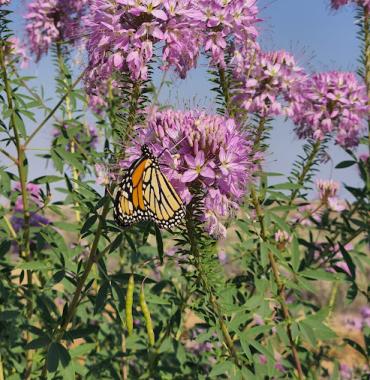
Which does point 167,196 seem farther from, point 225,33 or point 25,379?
point 25,379

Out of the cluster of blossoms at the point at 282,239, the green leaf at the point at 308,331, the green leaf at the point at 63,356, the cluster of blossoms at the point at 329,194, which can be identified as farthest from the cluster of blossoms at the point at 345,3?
the green leaf at the point at 63,356

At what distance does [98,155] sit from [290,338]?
6.59ft

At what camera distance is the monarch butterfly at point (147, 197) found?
2820 millimetres

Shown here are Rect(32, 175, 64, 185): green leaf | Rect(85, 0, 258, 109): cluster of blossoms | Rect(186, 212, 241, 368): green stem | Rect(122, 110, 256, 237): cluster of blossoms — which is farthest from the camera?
Rect(32, 175, 64, 185): green leaf

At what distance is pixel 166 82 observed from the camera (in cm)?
586

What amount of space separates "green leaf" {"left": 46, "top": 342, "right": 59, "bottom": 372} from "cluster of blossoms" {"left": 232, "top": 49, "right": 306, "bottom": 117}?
2083 millimetres

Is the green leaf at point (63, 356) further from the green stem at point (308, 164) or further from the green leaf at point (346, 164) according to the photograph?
the green leaf at point (346, 164)

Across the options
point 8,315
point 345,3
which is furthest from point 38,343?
point 345,3

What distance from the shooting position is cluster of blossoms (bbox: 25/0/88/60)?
5.67 metres

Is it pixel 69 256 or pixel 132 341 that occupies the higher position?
pixel 69 256

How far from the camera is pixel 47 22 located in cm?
572

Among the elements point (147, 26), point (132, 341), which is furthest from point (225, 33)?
point (132, 341)

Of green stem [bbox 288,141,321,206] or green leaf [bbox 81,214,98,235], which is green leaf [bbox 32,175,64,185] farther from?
green stem [bbox 288,141,321,206]

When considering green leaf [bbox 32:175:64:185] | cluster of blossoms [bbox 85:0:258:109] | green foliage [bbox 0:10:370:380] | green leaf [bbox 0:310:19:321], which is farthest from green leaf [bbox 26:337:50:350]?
cluster of blossoms [bbox 85:0:258:109]
